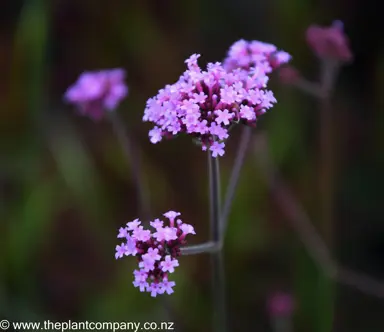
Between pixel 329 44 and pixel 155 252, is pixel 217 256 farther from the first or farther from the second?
pixel 329 44

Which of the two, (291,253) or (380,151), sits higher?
(380,151)

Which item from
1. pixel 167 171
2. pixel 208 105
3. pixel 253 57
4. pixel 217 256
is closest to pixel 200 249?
pixel 217 256

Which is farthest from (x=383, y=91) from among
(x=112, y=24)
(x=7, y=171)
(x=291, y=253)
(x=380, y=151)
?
(x=7, y=171)

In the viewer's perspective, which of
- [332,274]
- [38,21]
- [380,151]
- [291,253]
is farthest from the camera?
[380,151]

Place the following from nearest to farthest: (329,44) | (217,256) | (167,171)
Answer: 1. (217,256)
2. (329,44)
3. (167,171)

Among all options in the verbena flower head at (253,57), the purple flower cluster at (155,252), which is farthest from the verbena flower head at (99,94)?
the purple flower cluster at (155,252)

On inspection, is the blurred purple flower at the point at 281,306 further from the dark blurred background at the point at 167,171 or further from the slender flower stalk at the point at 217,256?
the slender flower stalk at the point at 217,256

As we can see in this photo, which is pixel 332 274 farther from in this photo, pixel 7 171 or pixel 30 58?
Result: pixel 7 171
